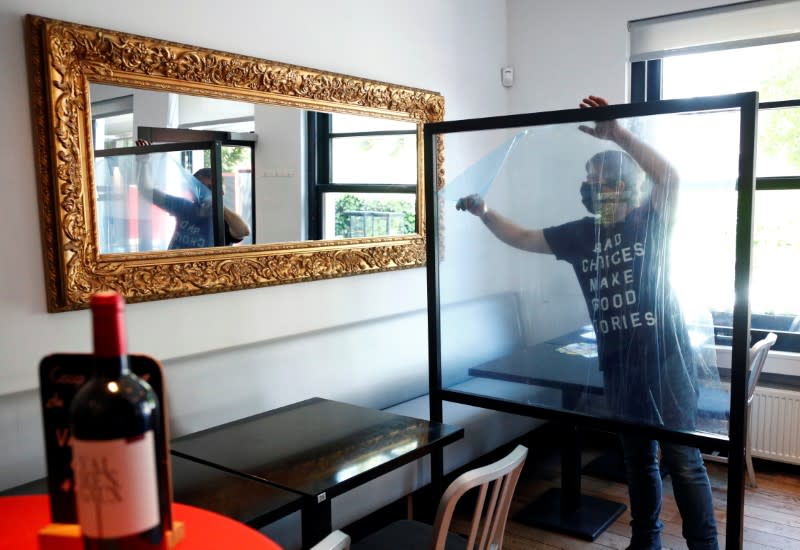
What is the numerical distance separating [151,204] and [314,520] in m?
1.09

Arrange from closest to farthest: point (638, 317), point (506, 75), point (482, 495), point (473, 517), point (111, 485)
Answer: point (111, 485), point (482, 495), point (473, 517), point (638, 317), point (506, 75)

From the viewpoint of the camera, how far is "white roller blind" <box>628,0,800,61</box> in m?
3.19

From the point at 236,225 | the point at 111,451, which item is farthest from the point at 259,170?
the point at 111,451

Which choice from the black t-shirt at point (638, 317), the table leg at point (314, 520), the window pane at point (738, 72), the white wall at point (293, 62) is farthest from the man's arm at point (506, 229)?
the window pane at point (738, 72)

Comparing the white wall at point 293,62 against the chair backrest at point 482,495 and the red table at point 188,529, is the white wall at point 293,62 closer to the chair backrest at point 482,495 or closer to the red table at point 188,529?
the red table at point 188,529

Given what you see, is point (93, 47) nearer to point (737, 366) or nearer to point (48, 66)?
point (48, 66)

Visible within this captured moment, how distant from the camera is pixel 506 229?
8.28ft

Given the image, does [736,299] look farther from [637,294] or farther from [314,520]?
Result: [314,520]

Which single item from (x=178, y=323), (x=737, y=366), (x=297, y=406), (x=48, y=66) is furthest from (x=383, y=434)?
Answer: (x=48, y=66)

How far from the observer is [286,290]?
268cm

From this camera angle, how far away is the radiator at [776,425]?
10.9ft

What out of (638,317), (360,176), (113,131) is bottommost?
(638,317)

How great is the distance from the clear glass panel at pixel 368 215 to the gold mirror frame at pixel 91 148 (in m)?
0.09

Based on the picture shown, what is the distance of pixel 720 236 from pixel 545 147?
0.63 m
